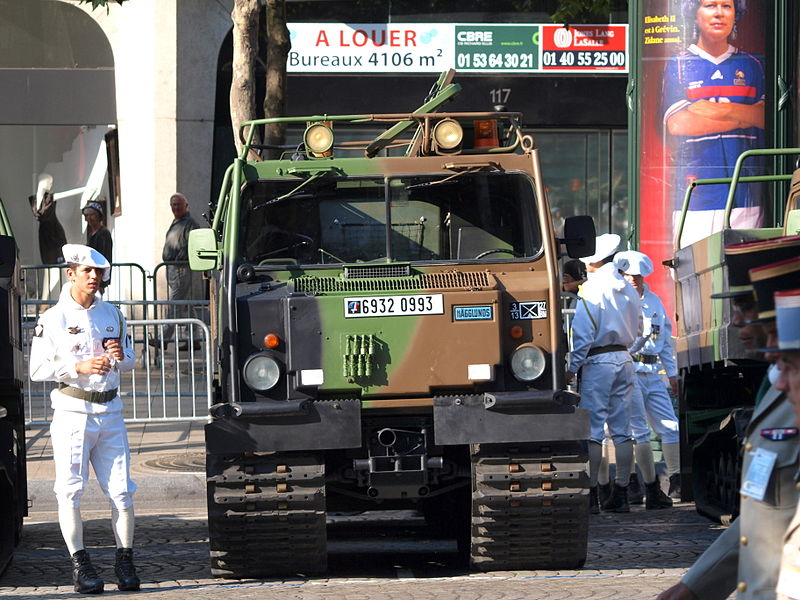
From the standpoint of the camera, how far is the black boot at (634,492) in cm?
1161

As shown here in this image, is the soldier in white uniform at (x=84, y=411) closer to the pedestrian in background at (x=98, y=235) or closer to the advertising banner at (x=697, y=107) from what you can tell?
the advertising banner at (x=697, y=107)

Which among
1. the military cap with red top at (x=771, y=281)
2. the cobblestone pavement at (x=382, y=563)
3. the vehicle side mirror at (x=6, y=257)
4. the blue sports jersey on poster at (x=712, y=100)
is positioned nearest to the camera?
the military cap with red top at (x=771, y=281)

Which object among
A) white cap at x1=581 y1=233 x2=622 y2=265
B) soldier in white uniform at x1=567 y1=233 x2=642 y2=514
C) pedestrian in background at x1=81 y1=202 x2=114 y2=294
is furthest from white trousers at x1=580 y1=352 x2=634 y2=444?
pedestrian in background at x1=81 y1=202 x2=114 y2=294

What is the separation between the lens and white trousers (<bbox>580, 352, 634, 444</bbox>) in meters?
10.9

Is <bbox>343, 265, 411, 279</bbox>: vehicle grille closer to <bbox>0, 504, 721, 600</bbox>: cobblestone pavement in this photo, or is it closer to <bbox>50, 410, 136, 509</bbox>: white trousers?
<bbox>50, 410, 136, 509</bbox>: white trousers

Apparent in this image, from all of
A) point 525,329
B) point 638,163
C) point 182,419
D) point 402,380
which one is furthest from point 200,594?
point 638,163

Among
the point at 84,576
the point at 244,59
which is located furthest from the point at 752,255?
the point at 244,59

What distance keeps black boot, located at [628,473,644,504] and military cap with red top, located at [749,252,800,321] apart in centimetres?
804

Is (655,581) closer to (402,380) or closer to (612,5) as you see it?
(402,380)

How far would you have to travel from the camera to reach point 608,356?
431 inches

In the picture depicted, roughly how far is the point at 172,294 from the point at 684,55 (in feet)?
21.0

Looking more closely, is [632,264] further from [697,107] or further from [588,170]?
[588,170]

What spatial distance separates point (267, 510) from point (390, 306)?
4.13 ft

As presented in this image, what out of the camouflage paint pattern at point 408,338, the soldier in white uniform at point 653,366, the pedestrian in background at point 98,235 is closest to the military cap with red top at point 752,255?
the camouflage paint pattern at point 408,338
